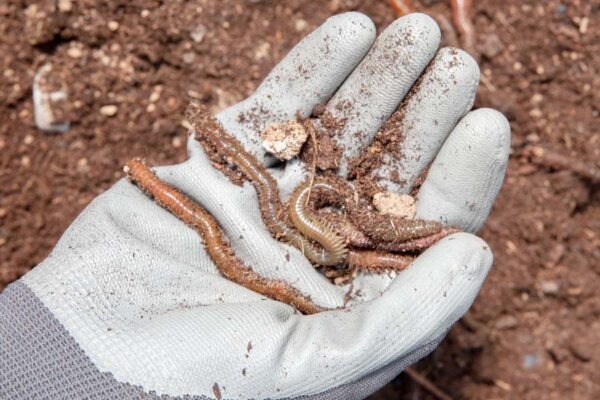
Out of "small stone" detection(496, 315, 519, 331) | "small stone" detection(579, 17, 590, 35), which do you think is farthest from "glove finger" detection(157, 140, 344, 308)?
"small stone" detection(579, 17, 590, 35)

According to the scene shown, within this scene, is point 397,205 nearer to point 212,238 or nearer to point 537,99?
point 212,238

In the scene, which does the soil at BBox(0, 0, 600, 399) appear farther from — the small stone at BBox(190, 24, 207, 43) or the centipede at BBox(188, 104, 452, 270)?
the centipede at BBox(188, 104, 452, 270)

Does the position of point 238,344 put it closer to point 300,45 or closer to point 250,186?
point 250,186

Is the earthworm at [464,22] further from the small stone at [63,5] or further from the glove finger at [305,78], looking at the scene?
the small stone at [63,5]

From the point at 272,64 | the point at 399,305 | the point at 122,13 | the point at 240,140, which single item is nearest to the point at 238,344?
the point at 399,305

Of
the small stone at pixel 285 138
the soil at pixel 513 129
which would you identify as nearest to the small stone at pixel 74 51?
the soil at pixel 513 129

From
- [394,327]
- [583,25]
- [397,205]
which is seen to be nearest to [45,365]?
[394,327]
